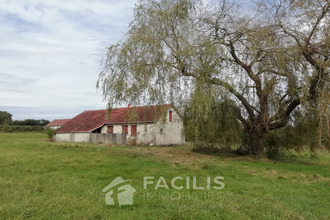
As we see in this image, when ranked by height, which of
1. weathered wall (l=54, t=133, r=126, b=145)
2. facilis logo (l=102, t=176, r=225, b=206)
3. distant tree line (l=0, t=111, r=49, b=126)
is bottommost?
facilis logo (l=102, t=176, r=225, b=206)

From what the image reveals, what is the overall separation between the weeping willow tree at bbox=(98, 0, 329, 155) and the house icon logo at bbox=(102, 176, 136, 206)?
539 cm

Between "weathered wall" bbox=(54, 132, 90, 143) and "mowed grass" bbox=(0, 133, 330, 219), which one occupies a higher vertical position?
"weathered wall" bbox=(54, 132, 90, 143)

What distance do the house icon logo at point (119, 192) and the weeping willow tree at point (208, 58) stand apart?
5.39 metres

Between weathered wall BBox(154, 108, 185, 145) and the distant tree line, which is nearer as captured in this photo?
weathered wall BBox(154, 108, 185, 145)

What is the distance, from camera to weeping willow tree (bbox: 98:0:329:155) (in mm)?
12266

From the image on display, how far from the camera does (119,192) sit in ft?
21.5

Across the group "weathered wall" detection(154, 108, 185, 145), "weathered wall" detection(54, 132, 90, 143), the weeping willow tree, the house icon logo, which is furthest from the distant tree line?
the house icon logo

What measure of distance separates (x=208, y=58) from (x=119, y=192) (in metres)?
7.95

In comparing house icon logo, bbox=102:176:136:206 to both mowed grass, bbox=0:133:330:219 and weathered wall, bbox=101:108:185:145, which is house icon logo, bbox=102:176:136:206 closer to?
mowed grass, bbox=0:133:330:219

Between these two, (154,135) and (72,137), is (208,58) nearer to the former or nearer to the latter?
(154,135)

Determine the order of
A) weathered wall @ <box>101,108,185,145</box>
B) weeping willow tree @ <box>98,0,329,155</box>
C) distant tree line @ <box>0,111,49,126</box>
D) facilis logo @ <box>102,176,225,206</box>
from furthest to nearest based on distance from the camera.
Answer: distant tree line @ <box>0,111,49,126</box> < weathered wall @ <box>101,108,185,145</box> < weeping willow tree @ <box>98,0,329,155</box> < facilis logo @ <box>102,176,225,206</box>

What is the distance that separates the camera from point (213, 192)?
6.73 metres

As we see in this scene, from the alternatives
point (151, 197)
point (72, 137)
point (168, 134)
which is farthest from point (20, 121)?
point (151, 197)

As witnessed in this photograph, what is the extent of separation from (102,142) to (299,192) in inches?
915
